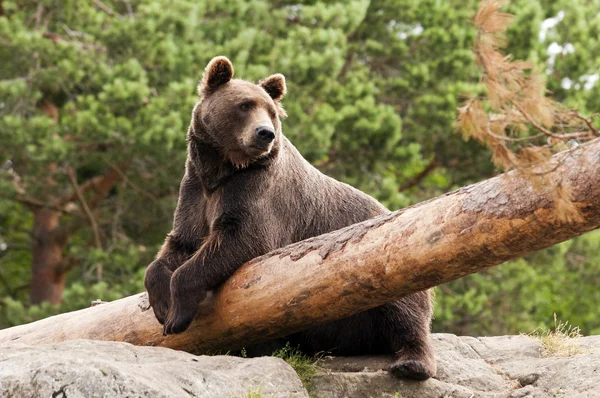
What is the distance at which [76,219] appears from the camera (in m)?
18.0

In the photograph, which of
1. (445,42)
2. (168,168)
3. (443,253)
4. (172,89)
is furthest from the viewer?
(445,42)

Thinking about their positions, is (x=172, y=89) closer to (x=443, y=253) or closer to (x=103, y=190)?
(x=103, y=190)

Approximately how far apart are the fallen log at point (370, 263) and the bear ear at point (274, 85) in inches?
66.5

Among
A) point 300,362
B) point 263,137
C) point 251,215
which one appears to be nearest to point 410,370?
point 300,362

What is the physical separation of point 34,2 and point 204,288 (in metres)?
12.1

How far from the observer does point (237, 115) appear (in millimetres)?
6754

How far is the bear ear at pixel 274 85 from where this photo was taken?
23.7 ft

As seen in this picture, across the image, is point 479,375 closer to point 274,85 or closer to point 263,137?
point 263,137

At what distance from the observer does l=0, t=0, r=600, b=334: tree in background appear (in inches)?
572

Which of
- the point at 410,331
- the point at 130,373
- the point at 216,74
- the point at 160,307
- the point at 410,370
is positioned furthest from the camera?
the point at 216,74

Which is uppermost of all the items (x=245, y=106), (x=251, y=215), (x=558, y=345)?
(x=245, y=106)

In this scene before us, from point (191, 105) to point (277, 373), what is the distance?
30.2ft

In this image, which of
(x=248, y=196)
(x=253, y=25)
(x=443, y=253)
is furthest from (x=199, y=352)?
(x=253, y=25)

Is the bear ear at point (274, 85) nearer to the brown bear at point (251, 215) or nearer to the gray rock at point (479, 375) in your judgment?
the brown bear at point (251, 215)
